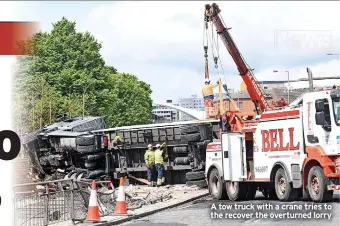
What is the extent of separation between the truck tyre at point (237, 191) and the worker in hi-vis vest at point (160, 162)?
572cm

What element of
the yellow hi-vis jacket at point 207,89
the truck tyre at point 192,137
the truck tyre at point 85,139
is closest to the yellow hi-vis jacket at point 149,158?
→ the truck tyre at point 192,137

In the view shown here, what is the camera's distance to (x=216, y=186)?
1905 cm

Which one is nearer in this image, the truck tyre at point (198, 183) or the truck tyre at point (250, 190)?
the truck tyre at point (250, 190)

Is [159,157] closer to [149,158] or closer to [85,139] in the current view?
[149,158]

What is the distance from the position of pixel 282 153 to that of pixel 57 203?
546 cm

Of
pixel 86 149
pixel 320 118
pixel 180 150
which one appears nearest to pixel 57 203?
pixel 320 118

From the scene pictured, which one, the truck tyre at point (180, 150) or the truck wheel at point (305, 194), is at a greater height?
the truck tyre at point (180, 150)

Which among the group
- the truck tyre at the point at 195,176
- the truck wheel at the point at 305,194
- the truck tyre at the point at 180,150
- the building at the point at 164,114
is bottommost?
the truck wheel at the point at 305,194

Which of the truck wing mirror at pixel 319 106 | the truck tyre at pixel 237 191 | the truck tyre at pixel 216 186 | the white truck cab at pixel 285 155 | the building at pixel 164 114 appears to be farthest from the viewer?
the building at pixel 164 114

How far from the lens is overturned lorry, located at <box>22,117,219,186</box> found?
74.2 ft

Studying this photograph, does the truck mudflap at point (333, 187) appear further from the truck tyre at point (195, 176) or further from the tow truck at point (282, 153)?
the truck tyre at point (195, 176)

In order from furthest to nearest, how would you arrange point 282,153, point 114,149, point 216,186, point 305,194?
point 114,149 → point 216,186 → point 282,153 → point 305,194

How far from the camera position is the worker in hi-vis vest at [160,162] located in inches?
931
